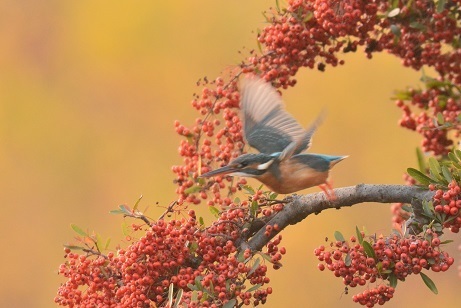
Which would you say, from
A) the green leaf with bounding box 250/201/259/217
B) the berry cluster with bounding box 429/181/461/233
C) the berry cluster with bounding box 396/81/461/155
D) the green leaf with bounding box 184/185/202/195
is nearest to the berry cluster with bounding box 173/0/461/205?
the green leaf with bounding box 184/185/202/195

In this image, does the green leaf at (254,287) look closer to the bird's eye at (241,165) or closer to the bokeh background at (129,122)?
the bird's eye at (241,165)

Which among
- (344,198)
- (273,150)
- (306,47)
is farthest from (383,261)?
(306,47)

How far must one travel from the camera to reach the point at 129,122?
38.3 ft

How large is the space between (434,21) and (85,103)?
8.38 meters

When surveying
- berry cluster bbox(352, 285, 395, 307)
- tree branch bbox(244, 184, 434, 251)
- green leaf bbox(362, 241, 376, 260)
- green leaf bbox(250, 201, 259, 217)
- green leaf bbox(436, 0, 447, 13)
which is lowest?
berry cluster bbox(352, 285, 395, 307)

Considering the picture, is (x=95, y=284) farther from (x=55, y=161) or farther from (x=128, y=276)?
(x=55, y=161)

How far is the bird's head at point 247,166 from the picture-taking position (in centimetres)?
370

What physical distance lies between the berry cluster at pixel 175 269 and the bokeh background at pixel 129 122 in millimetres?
6339

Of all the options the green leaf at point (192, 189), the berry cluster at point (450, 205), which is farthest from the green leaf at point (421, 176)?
the green leaf at point (192, 189)

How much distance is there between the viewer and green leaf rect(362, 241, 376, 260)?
128 inches

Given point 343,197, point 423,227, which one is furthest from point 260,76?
point 423,227

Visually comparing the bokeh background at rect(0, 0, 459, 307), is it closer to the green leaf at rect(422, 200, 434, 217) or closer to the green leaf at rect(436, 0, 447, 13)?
the green leaf at rect(436, 0, 447, 13)

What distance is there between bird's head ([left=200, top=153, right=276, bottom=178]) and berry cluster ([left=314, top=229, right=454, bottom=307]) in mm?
551

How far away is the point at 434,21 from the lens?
13.4ft
